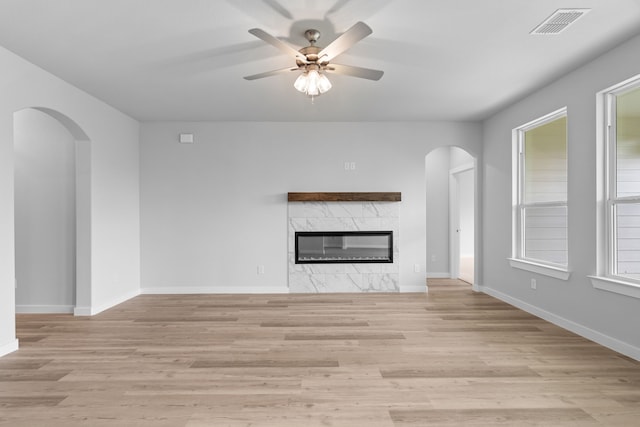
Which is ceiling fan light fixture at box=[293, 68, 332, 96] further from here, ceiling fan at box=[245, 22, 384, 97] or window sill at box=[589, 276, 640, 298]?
window sill at box=[589, 276, 640, 298]

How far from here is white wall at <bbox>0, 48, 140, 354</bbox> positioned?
10.6ft

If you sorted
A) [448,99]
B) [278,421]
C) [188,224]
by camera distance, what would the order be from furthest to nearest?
1. [188,224]
2. [448,99]
3. [278,421]

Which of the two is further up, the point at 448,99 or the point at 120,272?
the point at 448,99

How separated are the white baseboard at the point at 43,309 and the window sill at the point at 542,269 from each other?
540 centimetres

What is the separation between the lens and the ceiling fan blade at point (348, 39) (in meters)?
2.47

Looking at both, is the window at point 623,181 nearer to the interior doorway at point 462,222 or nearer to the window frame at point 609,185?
the window frame at point 609,185

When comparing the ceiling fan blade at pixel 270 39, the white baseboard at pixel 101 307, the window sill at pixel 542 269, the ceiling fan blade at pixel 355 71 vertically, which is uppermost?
the ceiling fan blade at pixel 270 39

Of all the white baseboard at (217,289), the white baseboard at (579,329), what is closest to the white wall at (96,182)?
the white baseboard at (217,289)

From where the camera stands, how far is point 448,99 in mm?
4676

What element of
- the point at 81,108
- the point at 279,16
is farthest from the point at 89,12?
the point at 81,108

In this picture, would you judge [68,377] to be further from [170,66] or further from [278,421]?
[170,66]

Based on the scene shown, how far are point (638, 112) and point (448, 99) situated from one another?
1930mm

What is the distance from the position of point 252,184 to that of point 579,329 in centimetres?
434

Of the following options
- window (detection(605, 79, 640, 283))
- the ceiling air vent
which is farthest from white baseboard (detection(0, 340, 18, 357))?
window (detection(605, 79, 640, 283))
